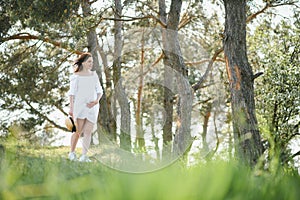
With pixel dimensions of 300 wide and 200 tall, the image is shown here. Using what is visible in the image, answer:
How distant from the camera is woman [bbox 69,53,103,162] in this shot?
645 cm

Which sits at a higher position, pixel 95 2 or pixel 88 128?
pixel 95 2

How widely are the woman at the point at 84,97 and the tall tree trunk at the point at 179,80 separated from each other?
3.78m

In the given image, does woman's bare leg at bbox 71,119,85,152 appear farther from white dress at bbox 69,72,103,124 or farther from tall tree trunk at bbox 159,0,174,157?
tall tree trunk at bbox 159,0,174,157

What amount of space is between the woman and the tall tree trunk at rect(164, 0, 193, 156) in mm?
3776

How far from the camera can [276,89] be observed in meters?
12.0

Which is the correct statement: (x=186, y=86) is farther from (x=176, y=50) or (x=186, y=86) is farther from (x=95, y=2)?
(x=95, y=2)

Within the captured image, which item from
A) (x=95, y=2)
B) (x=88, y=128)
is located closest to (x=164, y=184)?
(x=88, y=128)

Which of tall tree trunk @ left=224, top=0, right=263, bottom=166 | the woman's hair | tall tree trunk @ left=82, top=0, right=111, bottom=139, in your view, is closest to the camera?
the woman's hair

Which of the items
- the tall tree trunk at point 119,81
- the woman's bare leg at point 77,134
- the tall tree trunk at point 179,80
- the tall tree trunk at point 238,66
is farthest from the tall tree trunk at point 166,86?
the woman's bare leg at point 77,134

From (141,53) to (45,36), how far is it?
2.63m

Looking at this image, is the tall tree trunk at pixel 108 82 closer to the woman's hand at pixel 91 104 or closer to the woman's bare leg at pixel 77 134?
the woman's bare leg at pixel 77 134

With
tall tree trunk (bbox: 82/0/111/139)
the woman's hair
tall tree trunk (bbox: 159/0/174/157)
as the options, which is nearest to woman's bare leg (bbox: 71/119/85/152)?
the woman's hair

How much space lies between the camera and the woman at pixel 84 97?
645 cm

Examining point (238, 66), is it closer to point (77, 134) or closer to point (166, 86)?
point (77, 134)
